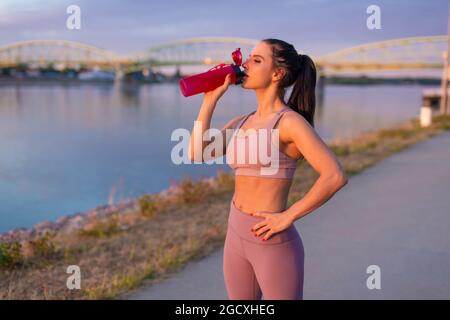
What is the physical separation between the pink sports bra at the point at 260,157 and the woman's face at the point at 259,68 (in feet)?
0.46

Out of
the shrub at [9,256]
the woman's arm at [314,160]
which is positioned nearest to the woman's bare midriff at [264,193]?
the woman's arm at [314,160]

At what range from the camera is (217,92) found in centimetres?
196

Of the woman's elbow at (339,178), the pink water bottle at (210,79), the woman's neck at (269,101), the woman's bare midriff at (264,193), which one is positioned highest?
the pink water bottle at (210,79)

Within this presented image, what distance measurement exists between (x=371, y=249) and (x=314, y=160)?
311 cm

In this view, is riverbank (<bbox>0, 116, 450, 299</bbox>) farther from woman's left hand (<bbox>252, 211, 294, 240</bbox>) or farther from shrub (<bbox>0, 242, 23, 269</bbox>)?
woman's left hand (<bbox>252, 211, 294, 240</bbox>)

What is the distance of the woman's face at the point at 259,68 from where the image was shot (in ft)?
6.28

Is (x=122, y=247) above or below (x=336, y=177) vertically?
below

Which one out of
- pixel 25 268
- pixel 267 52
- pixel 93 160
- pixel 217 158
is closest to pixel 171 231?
pixel 25 268

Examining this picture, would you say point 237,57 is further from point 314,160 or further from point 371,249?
point 371,249

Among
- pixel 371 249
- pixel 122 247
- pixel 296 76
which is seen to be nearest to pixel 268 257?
pixel 296 76

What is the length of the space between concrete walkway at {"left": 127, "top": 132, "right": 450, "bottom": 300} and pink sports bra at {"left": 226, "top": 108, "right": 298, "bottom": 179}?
198 centimetres

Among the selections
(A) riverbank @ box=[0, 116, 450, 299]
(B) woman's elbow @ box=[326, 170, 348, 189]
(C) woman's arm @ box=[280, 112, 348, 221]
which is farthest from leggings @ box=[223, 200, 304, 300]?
(A) riverbank @ box=[0, 116, 450, 299]

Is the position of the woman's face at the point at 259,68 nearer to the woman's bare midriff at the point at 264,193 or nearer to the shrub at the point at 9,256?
the woman's bare midriff at the point at 264,193
